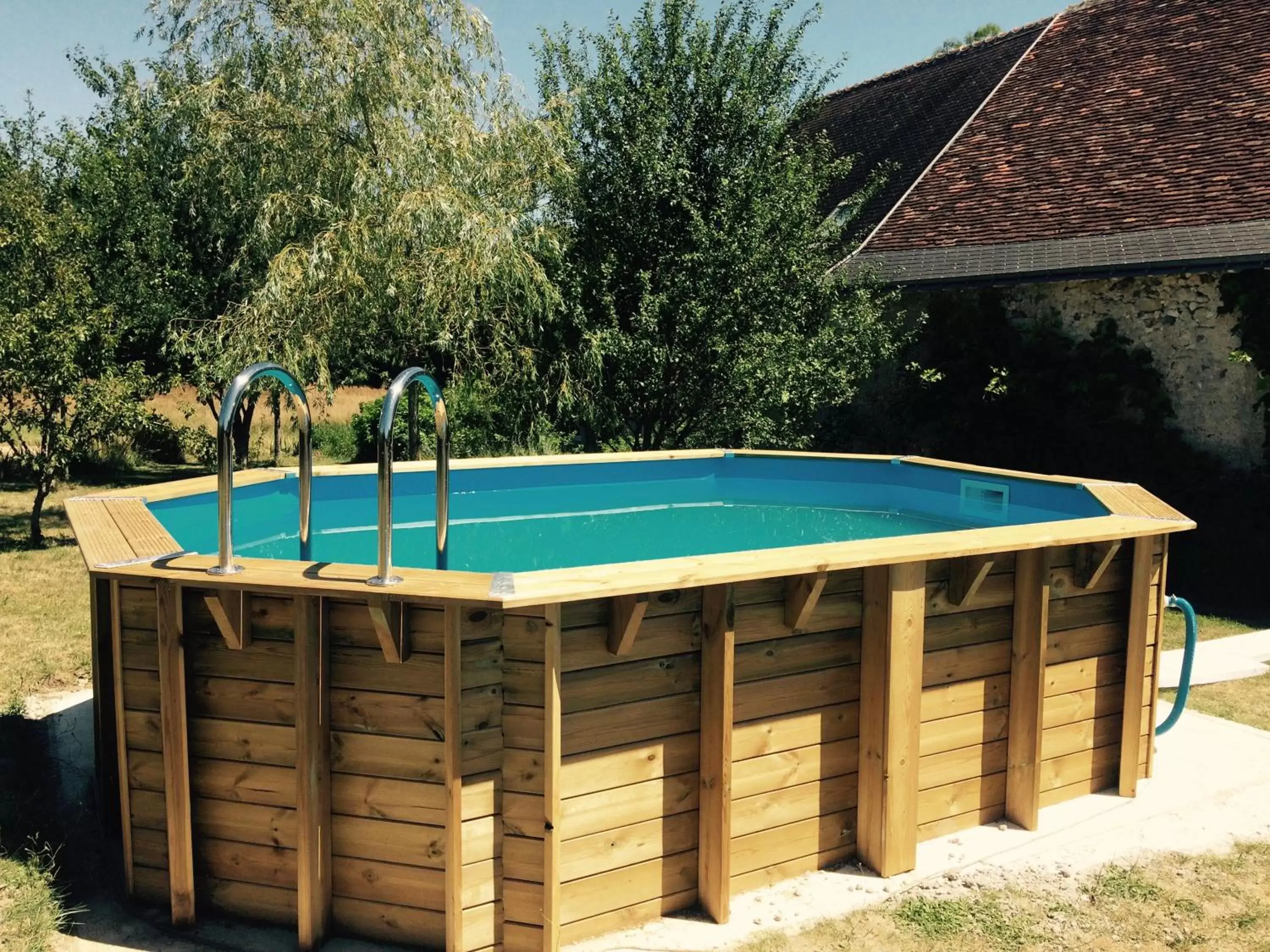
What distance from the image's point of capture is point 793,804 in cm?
417

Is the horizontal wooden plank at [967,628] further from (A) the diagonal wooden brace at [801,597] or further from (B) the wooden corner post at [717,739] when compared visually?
(B) the wooden corner post at [717,739]

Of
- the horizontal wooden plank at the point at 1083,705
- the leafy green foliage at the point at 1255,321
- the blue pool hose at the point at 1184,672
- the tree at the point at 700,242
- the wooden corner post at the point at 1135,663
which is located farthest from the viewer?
the tree at the point at 700,242

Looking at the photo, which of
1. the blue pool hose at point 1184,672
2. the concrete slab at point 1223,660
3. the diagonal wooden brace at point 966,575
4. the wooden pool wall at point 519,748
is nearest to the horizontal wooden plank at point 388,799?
the wooden pool wall at point 519,748

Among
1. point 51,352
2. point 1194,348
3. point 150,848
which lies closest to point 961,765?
point 150,848

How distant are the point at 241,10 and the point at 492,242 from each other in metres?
4.67

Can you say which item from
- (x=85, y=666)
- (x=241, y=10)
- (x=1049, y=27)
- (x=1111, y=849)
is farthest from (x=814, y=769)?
(x=1049, y=27)

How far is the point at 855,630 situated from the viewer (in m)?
4.27

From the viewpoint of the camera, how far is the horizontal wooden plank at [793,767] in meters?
4.03

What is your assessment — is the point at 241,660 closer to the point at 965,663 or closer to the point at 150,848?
the point at 150,848

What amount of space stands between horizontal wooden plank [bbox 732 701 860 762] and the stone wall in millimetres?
7518

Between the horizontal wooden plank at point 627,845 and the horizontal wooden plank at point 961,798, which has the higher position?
the horizontal wooden plank at point 627,845

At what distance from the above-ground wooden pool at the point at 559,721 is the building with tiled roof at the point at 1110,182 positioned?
631cm

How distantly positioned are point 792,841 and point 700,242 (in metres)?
7.27

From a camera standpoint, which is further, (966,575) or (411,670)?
(966,575)
